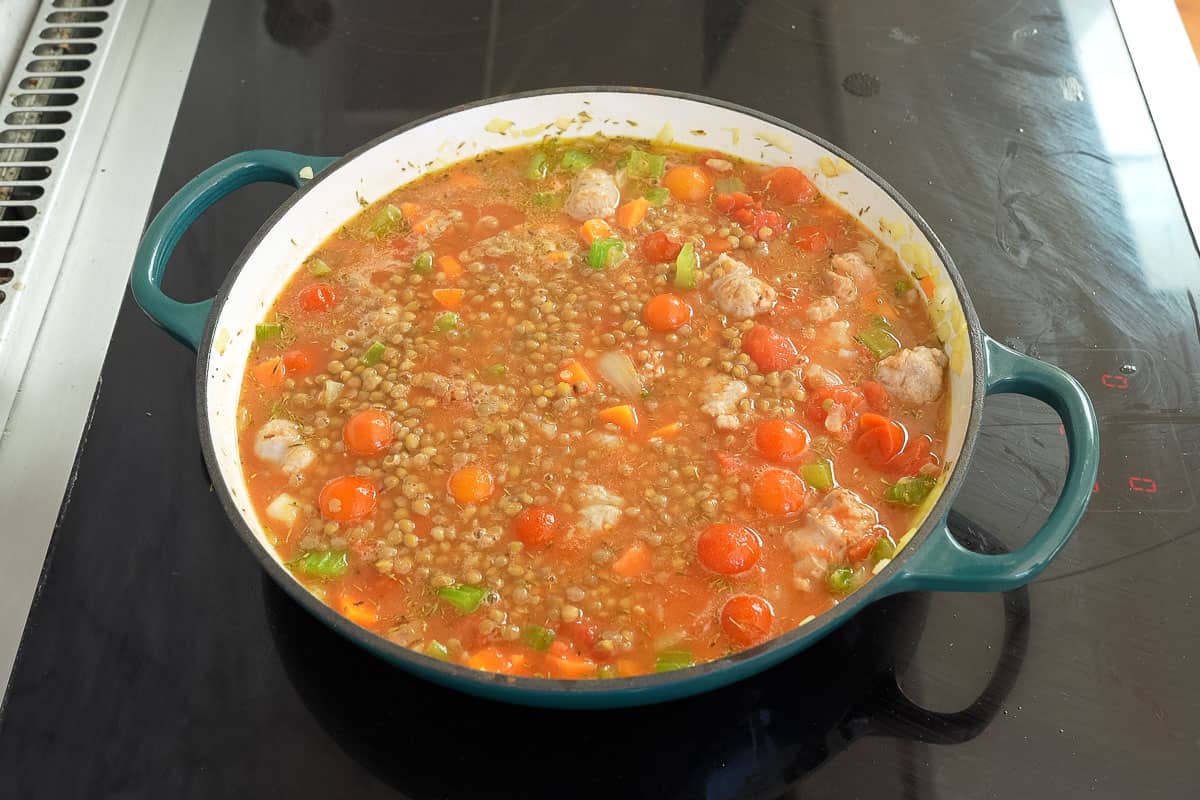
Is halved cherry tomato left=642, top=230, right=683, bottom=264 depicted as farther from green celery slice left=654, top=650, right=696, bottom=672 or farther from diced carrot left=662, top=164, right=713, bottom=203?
green celery slice left=654, top=650, right=696, bottom=672

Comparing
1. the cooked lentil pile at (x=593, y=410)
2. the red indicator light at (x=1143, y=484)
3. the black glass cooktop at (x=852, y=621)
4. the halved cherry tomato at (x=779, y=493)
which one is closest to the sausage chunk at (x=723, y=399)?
the cooked lentil pile at (x=593, y=410)

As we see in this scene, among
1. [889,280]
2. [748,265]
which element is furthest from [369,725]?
[889,280]

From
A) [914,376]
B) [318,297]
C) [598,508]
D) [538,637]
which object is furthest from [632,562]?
[318,297]

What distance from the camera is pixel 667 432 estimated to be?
7.64 feet

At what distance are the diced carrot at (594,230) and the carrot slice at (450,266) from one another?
1.19 feet

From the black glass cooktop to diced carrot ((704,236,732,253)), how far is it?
695mm

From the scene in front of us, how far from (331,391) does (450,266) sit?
0.52m

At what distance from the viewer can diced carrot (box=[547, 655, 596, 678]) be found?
1.96 meters

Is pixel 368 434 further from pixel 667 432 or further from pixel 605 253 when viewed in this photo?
pixel 605 253

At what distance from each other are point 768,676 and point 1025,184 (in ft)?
5.97

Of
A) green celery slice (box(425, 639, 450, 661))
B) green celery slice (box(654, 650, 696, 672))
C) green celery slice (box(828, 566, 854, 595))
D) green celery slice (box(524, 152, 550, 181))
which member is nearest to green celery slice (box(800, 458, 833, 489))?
green celery slice (box(828, 566, 854, 595))

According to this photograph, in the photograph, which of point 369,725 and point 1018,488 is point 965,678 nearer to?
point 1018,488

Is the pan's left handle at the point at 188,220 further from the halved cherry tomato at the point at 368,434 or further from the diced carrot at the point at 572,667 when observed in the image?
the diced carrot at the point at 572,667

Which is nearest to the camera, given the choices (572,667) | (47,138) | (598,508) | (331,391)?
(572,667)
